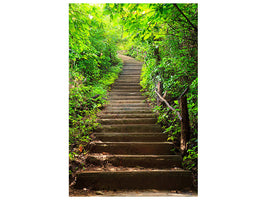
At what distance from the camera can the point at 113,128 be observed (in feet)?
12.9

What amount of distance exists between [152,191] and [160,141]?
1284mm

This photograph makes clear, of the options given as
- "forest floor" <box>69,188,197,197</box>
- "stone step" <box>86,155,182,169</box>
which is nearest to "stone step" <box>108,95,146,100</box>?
"stone step" <box>86,155,182,169</box>

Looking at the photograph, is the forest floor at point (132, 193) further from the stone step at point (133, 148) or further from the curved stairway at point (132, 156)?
the stone step at point (133, 148)

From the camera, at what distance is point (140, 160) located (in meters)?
2.83

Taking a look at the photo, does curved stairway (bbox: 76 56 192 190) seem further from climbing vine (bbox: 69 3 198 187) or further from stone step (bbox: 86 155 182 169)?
climbing vine (bbox: 69 3 198 187)

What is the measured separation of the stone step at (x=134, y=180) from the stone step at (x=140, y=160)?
30 centimetres

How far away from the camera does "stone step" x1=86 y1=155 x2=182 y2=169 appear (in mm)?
2799

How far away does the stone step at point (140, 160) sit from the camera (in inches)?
110

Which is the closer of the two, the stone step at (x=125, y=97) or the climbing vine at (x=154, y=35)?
the climbing vine at (x=154, y=35)

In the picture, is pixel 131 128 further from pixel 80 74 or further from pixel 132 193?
pixel 80 74

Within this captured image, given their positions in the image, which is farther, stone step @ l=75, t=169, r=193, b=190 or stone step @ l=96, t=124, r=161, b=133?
stone step @ l=96, t=124, r=161, b=133

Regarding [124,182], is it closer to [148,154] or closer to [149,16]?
[148,154]

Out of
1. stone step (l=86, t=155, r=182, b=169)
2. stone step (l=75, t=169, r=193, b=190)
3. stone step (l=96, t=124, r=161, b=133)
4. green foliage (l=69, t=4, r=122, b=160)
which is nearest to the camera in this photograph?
green foliage (l=69, t=4, r=122, b=160)

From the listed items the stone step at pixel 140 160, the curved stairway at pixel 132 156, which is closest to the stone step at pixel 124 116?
the curved stairway at pixel 132 156
